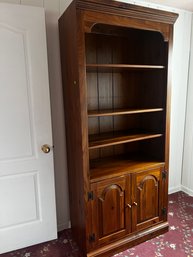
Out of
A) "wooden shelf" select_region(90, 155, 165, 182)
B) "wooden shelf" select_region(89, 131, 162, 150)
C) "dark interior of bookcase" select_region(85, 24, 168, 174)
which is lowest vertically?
"wooden shelf" select_region(90, 155, 165, 182)

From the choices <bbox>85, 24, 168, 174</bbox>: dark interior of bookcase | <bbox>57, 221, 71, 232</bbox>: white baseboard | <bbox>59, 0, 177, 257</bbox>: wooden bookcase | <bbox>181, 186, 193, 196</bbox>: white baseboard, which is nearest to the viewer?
<bbox>59, 0, 177, 257</bbox>: wooden bookcase

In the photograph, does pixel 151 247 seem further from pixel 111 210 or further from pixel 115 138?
pixel 115 138

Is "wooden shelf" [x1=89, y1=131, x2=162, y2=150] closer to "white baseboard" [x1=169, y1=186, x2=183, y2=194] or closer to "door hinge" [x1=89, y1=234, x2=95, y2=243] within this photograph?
"door hinge" [x1=89, y1=234, x2=95, y2=243]

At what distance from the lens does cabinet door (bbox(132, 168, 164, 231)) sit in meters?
1.87

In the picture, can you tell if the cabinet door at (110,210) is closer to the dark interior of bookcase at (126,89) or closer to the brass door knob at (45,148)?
the dark interior of bookcase at (126,89)

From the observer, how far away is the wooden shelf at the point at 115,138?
67.2 inches

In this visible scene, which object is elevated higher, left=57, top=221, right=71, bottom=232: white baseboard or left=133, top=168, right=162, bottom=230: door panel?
left=133, top=168, right=162, bottom=230: door panel

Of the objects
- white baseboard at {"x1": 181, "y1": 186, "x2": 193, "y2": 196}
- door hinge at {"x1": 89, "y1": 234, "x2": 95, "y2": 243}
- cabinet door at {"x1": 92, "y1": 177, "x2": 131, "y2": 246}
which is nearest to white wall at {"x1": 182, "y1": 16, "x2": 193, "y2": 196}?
white baseboard at {"x1": 181, "y1": 186, "x2": 193, "y2": 196}

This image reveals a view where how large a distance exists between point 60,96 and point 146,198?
129 centimetres

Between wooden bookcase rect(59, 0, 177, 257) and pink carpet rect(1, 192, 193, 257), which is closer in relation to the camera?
wooden bookcase rect(59, 0, 177, 257)

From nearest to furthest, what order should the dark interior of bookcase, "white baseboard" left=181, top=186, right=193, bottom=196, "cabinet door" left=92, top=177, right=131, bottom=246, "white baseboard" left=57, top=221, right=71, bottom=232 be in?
"cabinet door" left=92, top=177, right=131, bottom=246
the dark interior of bookcase
"white baseboard" left=57, top=221, right=71, bottom=232
"white baseboard" left=181, top=186, right=193, bottom=196

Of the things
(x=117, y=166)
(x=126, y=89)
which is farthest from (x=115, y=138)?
(x=126, y=89)

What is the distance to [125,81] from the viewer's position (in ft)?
7.00

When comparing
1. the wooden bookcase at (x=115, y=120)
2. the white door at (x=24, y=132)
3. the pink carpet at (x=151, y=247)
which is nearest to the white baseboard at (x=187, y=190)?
the pink carpet at (x=151, y=247)
